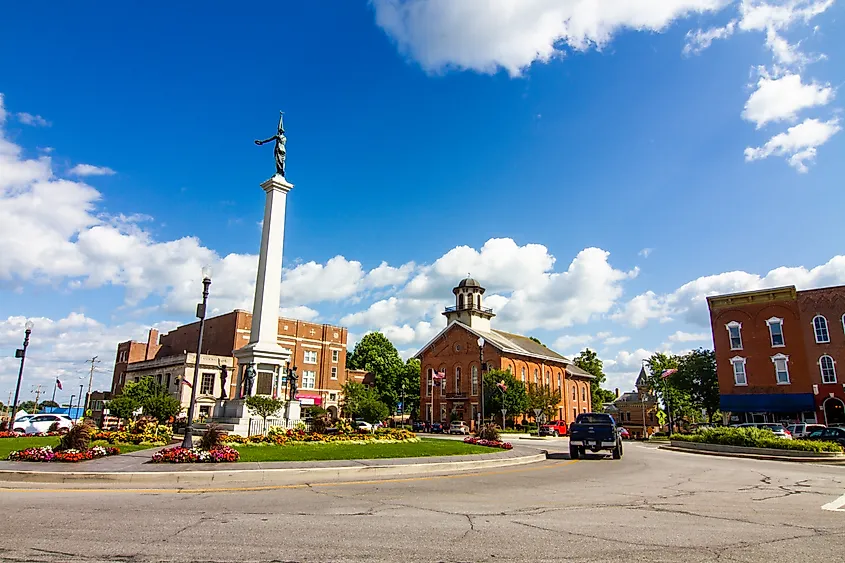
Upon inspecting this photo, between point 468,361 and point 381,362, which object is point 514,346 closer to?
point 468,361

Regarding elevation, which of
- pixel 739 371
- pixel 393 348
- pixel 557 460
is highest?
pixel 393 348

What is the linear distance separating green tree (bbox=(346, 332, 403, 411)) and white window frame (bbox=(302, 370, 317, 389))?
43.9 feet

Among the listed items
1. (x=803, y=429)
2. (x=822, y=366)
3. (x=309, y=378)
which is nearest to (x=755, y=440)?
(x=803, y=429)

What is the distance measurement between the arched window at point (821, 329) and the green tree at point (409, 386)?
52784 mm

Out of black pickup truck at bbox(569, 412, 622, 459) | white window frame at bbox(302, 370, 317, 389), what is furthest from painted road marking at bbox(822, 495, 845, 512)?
white window frame at bbox(302, 370, 317, 389)

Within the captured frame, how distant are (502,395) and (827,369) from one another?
26713mm

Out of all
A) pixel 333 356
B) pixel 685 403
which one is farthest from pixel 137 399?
pixel 685 403

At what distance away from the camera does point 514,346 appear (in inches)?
2589

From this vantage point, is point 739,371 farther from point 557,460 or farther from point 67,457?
point 67,457

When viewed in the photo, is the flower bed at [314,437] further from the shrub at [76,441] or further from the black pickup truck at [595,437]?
the black pickup truck at [595,437]

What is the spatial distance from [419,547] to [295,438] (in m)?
15.3

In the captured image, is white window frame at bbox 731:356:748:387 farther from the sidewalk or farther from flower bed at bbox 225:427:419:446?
the sidewalk

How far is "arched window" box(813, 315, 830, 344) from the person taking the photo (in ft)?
143

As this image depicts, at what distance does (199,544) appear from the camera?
249 inches
